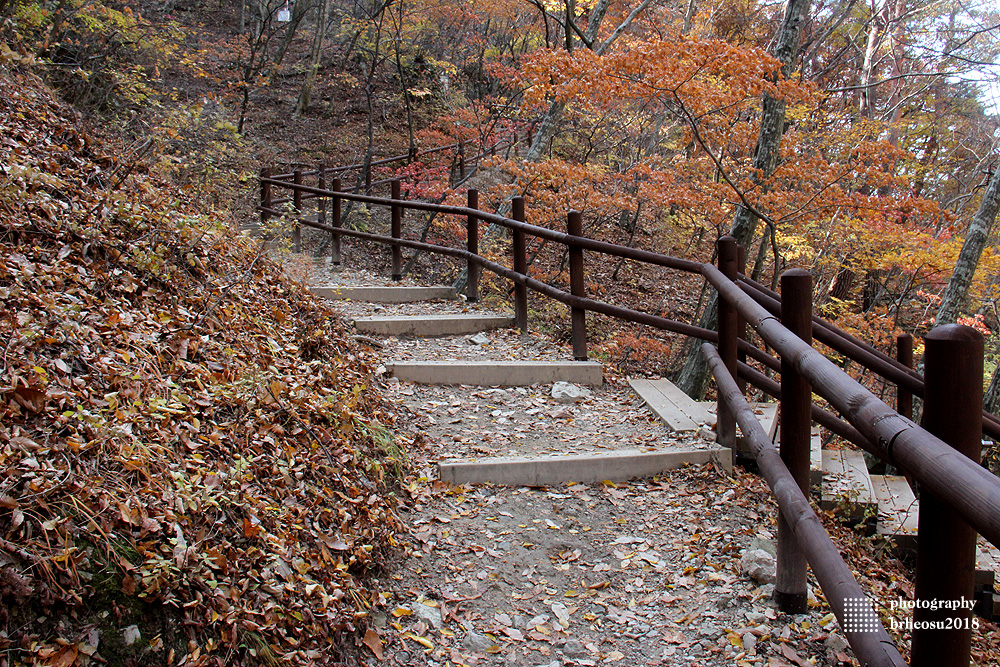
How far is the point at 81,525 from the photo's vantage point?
7.29ft

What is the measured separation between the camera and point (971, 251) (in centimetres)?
758

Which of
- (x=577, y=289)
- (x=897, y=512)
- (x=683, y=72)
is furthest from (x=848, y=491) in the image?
(x=683, y=72)

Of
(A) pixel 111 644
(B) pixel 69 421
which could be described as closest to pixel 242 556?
(A) pixel 111 644

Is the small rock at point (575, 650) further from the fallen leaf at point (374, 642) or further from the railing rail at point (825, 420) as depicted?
the railing rail at point (825, 420)

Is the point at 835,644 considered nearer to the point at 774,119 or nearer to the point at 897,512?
the point at 897,512

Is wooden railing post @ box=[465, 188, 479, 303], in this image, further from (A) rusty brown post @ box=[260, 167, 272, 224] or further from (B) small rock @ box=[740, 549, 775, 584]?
(A) rusty brown post @ box=[260, 167, 272, 224]

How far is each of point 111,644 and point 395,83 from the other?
2314 centimetres

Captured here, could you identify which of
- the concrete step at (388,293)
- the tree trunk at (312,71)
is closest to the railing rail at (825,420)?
the concrete step at (388,293)

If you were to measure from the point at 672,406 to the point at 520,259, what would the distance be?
233 centimetres

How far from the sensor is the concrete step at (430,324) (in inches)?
251

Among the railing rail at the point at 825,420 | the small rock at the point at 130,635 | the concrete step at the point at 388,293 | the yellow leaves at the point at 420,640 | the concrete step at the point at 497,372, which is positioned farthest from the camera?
the concrete step at the point at 388,293

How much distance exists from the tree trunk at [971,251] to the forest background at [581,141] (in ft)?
0.10

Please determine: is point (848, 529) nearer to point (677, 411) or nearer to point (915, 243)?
point (677, 411)

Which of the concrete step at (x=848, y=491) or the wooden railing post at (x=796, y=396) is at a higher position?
the wooden railing post at (x=796, y=396)
